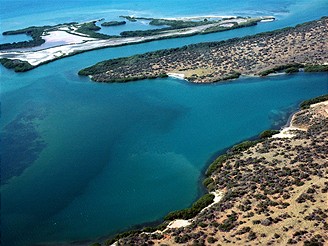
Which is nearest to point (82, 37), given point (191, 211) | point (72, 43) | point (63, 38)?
point (63, 38)

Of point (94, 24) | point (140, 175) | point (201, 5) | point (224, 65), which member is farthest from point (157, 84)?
point (201, 5)

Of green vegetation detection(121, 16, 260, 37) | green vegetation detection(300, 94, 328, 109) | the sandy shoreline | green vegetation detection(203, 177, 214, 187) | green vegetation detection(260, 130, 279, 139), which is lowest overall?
green vegetation detection(203, 177, 214, 187)

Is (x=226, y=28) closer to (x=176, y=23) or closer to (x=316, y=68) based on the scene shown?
(x=176, y=23)

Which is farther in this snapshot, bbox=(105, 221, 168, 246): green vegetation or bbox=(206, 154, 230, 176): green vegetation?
bbox=(206, 154, 230, 176): green vegetation

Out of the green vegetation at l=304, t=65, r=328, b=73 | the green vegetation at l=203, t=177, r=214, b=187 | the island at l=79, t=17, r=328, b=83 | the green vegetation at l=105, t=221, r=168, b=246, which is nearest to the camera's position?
the green vegetation at l=105, t=221, r=168, b=246

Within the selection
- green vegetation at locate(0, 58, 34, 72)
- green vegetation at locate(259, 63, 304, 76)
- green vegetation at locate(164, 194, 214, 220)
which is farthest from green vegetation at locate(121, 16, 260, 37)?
green vegetation at locate(164, 194, 214, 220)

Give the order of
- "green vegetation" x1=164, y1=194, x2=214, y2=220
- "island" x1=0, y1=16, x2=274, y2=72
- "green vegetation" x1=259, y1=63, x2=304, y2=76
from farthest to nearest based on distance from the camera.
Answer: "island" x1=0, y1=16, x2=274, y2=72 → "green vegetation" x1=259, y1=63, x2=304, y2=76 → "green vegetation" x1=164, y1=194, x2=214, y2=220

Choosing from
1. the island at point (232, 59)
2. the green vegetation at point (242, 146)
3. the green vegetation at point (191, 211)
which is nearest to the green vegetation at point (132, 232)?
the green vegetation at point (191, 211)

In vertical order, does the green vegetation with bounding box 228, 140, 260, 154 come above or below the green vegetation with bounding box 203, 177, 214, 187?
above

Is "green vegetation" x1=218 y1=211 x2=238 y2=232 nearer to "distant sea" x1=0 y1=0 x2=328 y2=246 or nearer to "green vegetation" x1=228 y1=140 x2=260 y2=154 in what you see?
"distant sea" x1=0 y1=0 x2=328 y2=246
